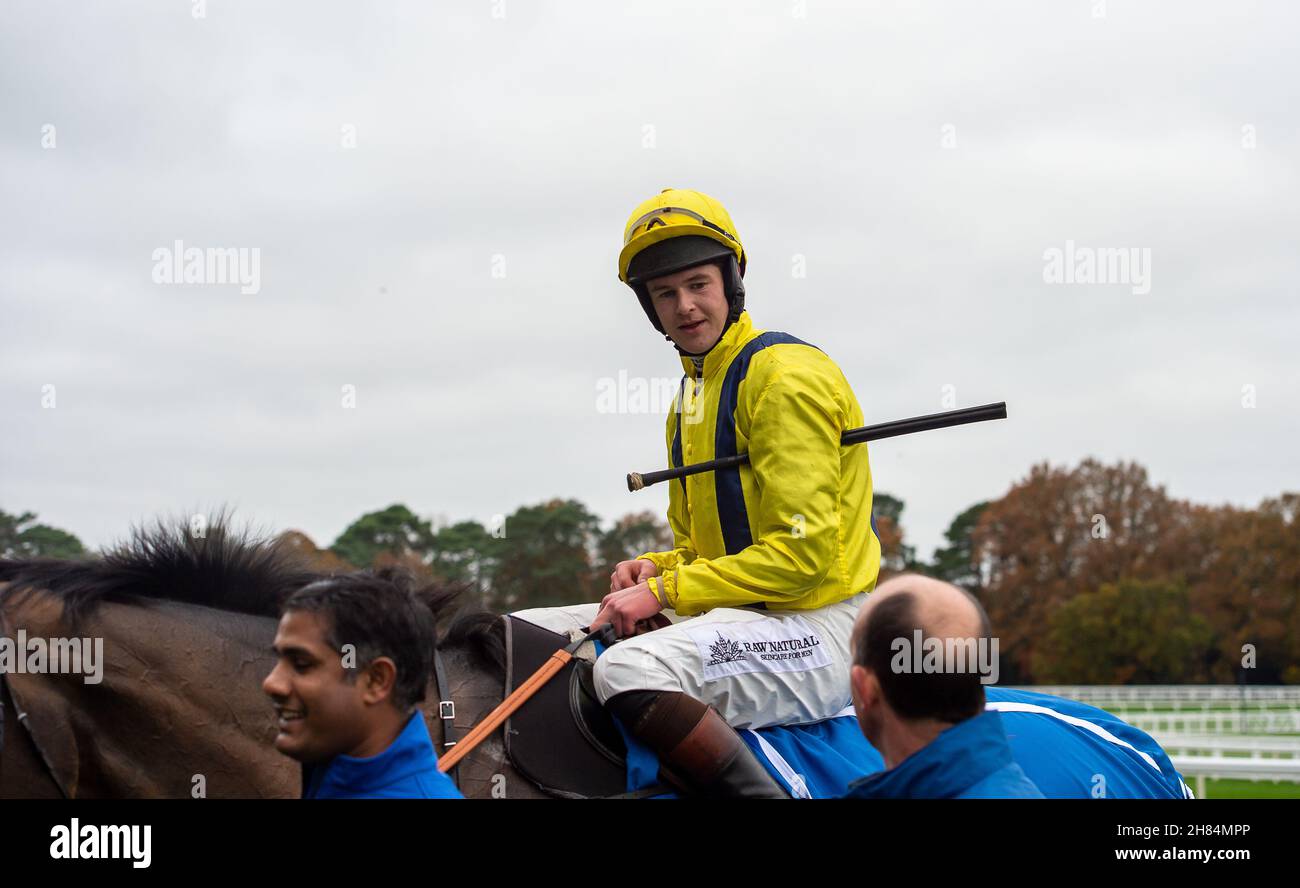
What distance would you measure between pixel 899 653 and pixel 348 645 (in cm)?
97

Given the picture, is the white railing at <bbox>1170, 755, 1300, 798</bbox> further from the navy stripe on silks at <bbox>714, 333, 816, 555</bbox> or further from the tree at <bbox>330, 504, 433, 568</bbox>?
the tree at <bbox>330, 504, 433, 568</bbox>

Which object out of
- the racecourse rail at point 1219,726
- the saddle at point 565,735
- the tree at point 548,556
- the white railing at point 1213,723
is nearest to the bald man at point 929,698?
the saddle at point 565,735

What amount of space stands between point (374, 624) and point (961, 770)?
1.03 meters

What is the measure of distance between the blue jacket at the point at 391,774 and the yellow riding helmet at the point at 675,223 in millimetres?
1963

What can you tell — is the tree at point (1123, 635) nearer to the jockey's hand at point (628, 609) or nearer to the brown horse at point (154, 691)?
the jockey's hand at point (628, 609)

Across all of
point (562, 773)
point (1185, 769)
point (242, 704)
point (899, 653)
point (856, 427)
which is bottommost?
point (1185, 769)

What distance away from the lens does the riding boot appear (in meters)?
3.08

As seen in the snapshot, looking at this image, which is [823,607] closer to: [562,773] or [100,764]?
[562,773]

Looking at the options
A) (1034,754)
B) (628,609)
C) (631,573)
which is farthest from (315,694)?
(1034,754)

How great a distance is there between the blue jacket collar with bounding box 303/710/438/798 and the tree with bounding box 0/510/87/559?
5.59 ft

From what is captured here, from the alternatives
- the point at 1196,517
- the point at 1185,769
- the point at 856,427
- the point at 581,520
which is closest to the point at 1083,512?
the point at 1196,517
